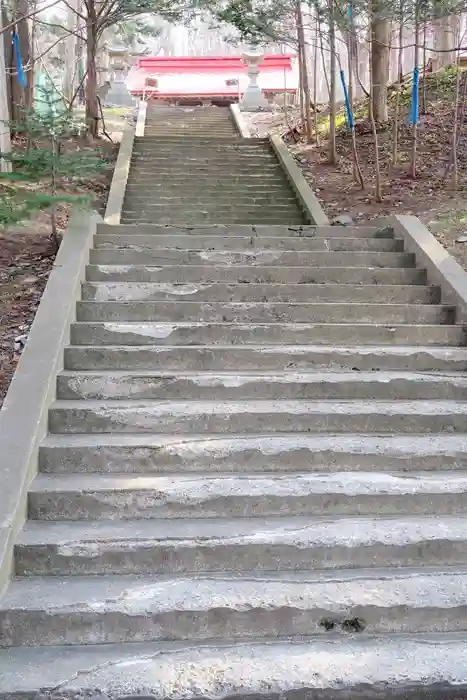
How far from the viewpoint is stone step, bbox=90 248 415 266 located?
5.95m

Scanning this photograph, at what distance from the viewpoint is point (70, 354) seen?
15.2ft

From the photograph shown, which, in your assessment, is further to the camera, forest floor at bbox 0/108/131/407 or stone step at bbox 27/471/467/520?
forest floor at bbox 0/108/131/407

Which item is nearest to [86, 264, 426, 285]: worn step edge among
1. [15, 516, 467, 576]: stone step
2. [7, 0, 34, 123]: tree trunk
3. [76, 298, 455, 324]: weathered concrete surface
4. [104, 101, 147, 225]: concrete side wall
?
[76, 298, 455, 324]: weathered concrete surface

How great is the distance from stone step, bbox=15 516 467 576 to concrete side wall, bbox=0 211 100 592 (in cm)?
20

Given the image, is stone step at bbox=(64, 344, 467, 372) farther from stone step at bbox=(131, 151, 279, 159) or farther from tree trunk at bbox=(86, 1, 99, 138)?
tree trunk at bbox=(86, 1, 99, 138)

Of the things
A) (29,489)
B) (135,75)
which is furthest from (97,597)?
(135,75)

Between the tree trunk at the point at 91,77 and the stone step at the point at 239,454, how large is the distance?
412 inches

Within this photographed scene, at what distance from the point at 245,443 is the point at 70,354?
149cm

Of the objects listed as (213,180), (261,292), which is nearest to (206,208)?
(213,180)

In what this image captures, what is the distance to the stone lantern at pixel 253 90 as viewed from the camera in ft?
62.9

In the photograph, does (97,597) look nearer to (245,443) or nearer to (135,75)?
(245,443)

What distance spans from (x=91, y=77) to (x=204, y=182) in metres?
4.61

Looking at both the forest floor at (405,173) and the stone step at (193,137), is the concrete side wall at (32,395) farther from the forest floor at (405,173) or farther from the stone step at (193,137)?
the stone step at (193,137)

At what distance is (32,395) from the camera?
394 centimetres
